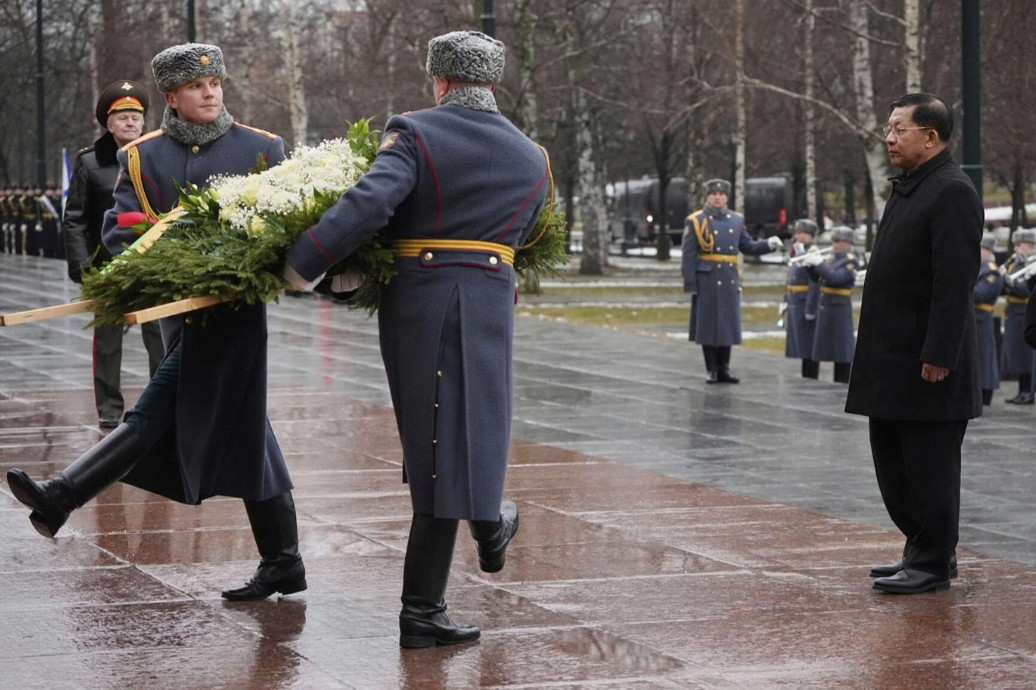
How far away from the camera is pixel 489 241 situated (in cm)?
552

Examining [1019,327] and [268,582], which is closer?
[268,582]

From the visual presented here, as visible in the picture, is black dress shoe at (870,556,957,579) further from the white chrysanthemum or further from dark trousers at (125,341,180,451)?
dark trousers at (125,341,180,451)

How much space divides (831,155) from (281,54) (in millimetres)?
15240

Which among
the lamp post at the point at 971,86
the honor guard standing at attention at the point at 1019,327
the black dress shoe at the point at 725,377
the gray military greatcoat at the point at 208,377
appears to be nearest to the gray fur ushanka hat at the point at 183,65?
the gray military greatcoat at the point at 208,377

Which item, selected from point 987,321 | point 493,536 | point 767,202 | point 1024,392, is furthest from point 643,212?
point 493,536

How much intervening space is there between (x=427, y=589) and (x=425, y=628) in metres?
0.12

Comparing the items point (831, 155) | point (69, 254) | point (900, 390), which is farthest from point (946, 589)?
point (831, 155)

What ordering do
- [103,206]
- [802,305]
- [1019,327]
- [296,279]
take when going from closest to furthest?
[296,279] < [103,206] < [1019,327] < [802,305]

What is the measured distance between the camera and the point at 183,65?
609 centimetres

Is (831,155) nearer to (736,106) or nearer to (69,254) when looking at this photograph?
(736,106)

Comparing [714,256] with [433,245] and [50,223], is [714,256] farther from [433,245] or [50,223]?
[50,223]

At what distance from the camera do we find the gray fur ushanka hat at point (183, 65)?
240 inches

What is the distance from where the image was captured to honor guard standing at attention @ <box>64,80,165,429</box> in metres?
9.47

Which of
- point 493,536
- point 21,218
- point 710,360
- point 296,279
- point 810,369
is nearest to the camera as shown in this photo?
point 296,279
